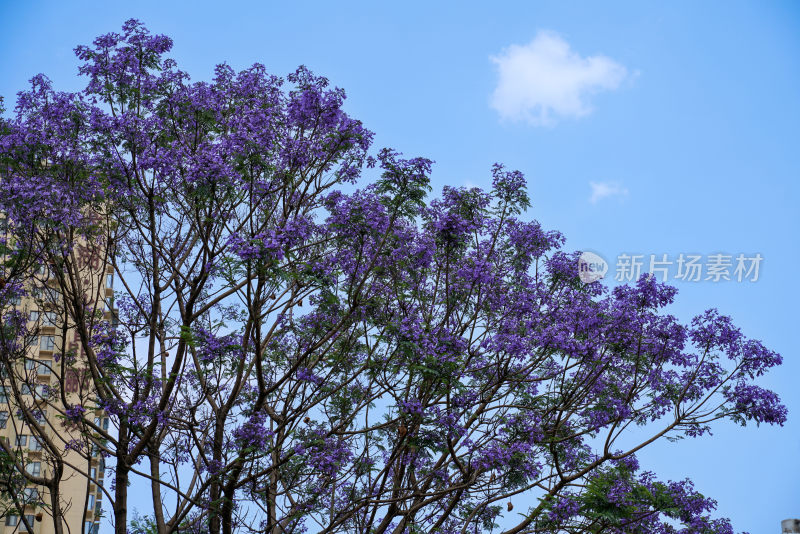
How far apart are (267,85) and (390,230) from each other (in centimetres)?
271

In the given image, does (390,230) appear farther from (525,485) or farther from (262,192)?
(525,485)

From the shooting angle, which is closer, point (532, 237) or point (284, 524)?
Answer: point (284, 524)

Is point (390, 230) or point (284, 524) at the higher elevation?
point (390, 230)

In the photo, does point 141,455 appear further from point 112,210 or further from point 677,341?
point 677,341

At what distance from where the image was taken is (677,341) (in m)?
11.1

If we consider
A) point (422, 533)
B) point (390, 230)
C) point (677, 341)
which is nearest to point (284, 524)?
point (422, 533)

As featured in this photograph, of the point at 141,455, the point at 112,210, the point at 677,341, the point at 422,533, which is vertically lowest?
the point at 422,533

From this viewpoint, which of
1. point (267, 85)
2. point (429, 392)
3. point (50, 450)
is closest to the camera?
point (429, 392)

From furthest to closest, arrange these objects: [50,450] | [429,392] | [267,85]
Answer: [267,85] → [50,450] → [429,392]

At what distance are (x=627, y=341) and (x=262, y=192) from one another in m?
4.82

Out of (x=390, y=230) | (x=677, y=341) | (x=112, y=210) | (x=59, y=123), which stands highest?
(x=59, y=123)

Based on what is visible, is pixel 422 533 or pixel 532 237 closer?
pixel 422 533

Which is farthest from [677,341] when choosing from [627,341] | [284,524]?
[284,524]

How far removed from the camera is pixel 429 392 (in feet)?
31.8
